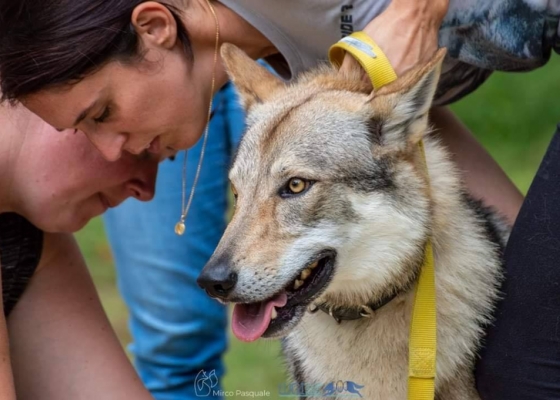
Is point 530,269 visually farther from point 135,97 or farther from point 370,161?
point 135,97

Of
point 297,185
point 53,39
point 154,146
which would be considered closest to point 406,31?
point 297,185

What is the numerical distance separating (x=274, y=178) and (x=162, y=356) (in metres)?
1.61

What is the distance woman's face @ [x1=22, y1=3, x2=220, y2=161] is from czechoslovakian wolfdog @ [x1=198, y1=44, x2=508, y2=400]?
27 cm

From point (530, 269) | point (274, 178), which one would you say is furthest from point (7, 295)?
point (530, 269)

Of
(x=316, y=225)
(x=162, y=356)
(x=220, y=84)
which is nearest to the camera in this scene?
(x=316, y=225)

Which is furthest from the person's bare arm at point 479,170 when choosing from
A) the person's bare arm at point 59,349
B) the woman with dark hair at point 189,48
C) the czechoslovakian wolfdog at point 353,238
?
the person's bare arm at point 59,349

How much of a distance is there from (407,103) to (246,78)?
0.64 metres

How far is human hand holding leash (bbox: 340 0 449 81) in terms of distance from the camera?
9.36ft

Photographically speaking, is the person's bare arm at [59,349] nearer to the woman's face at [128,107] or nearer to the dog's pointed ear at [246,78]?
the woman's face at [128,107]

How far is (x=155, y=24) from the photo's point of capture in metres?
3.03

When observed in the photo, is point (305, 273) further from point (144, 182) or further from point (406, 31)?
point (144, 182)

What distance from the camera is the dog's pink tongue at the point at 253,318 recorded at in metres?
2.67

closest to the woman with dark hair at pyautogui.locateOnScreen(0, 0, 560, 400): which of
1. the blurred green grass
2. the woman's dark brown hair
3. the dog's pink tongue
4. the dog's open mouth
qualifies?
the woman's dark brown hair

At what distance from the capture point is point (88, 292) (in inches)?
139
